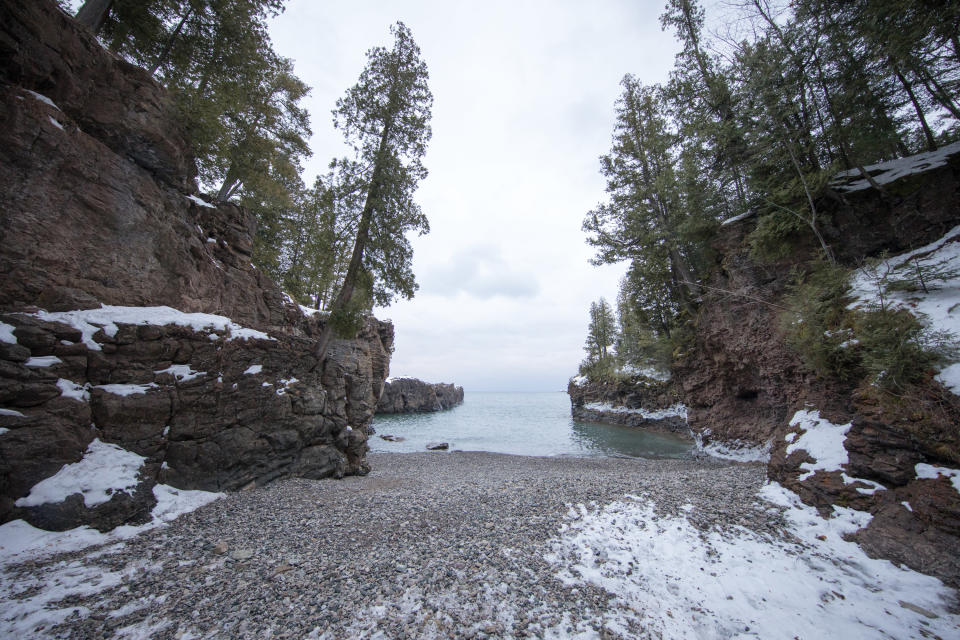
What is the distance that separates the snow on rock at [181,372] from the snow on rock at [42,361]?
148cm

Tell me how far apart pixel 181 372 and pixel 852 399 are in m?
15.2

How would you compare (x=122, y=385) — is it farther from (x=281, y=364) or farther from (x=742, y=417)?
(x=742, y=417)

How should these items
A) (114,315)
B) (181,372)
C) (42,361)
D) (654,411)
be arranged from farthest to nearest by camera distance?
1. (654,411)
2. (181,372)
3. (114,315)
4. (42,361)

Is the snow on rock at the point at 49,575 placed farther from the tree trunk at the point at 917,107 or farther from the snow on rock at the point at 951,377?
the tree trunk at the point at 917,107

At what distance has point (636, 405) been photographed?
109ft

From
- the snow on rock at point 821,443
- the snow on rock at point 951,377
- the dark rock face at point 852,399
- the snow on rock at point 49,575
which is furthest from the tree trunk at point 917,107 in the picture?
the snow on rock at point 49,575

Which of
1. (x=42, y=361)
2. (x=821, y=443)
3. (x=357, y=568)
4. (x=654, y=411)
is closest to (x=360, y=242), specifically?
(x=42, y=361)

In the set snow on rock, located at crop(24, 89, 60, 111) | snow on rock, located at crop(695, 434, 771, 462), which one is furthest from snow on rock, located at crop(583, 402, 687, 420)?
snow on rock, located at crop(24, 89, 60, 111)

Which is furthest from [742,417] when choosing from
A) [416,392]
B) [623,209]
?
[416,392]

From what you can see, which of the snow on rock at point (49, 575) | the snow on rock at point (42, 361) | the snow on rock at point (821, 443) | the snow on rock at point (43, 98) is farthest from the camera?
the snow on rock at point (43, 98)

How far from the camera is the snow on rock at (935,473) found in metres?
4.38

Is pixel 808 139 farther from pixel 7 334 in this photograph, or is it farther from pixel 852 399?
pixel 7 334

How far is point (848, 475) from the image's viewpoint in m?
5.59

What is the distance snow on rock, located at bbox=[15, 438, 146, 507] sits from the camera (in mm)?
5070
